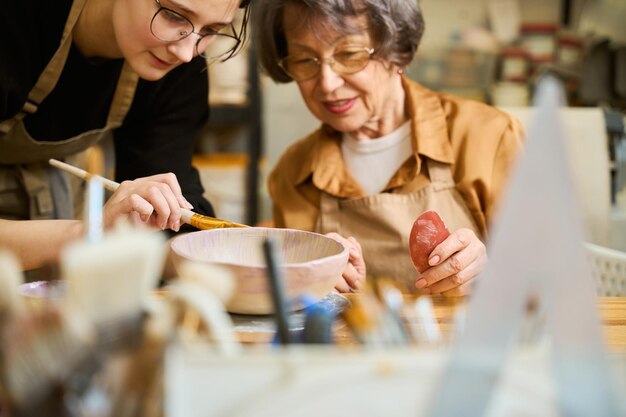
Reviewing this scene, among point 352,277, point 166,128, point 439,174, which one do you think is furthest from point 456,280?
point 166,128

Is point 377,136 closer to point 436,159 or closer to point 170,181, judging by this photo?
point 436,159

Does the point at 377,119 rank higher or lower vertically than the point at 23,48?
lower

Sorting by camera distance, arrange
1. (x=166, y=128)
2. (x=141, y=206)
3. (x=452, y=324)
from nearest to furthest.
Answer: (x=452, y=324) → (x=141, y=206) → (x=166, y=128)

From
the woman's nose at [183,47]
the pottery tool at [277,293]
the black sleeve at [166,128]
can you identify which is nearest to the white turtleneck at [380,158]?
the black sleeve at [166,128]

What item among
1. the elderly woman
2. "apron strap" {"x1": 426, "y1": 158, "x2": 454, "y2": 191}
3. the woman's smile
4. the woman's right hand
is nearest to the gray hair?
the elderly woman

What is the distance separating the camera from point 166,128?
1671mm

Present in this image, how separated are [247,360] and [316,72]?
3.45 ft

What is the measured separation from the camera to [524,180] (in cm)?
48

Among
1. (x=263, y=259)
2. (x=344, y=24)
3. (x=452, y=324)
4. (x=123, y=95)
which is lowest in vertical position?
(x=452, y=324)

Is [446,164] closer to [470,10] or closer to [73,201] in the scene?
[73,201]

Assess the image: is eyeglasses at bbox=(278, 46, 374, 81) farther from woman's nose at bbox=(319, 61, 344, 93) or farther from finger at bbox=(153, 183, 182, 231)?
finger at bbox=(153, 183, 182, 231)

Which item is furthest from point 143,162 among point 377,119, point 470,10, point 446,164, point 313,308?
point 470,10

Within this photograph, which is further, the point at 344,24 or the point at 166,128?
the point at 166,128

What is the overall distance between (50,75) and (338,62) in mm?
585
